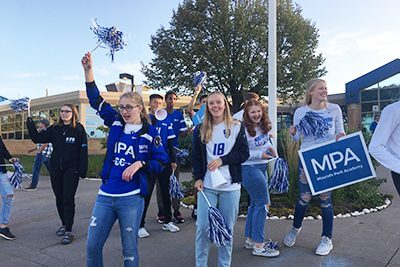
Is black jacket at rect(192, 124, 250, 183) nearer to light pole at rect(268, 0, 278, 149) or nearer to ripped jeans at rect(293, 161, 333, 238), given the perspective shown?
ripped jeans at rect(293, 161, 333, 238)

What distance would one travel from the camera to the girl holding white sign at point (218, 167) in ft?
11.8

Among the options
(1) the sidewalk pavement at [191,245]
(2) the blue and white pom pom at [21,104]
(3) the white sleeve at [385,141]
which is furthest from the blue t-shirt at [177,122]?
(3) the white sleeve at [385,141]

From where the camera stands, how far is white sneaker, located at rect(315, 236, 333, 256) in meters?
4.48

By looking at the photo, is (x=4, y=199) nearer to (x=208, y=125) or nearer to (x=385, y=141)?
(x=208, y=125)

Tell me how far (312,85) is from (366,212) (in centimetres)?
314

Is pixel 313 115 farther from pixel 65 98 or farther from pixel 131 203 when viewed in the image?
pixel 65 98

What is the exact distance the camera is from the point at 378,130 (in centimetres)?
295

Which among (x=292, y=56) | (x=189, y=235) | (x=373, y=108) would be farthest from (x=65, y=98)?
(x=189, y=235)

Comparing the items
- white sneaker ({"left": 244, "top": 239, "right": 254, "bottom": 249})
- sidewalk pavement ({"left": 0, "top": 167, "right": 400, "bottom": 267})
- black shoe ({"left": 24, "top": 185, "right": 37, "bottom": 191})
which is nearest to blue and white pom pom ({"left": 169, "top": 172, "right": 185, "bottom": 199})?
sidewalk pavement ({"left": 0, "top": 167, "right": 400, "bottom": 267})

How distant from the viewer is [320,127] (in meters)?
4.51

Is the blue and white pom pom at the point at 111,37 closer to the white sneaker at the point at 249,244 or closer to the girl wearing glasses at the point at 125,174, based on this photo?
the girl wearing glasses at the point at 125,174

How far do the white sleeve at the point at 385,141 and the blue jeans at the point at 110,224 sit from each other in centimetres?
203

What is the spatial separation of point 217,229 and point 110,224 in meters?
0.95

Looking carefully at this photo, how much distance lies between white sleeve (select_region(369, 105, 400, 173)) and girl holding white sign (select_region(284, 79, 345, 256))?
1519 millimetres
